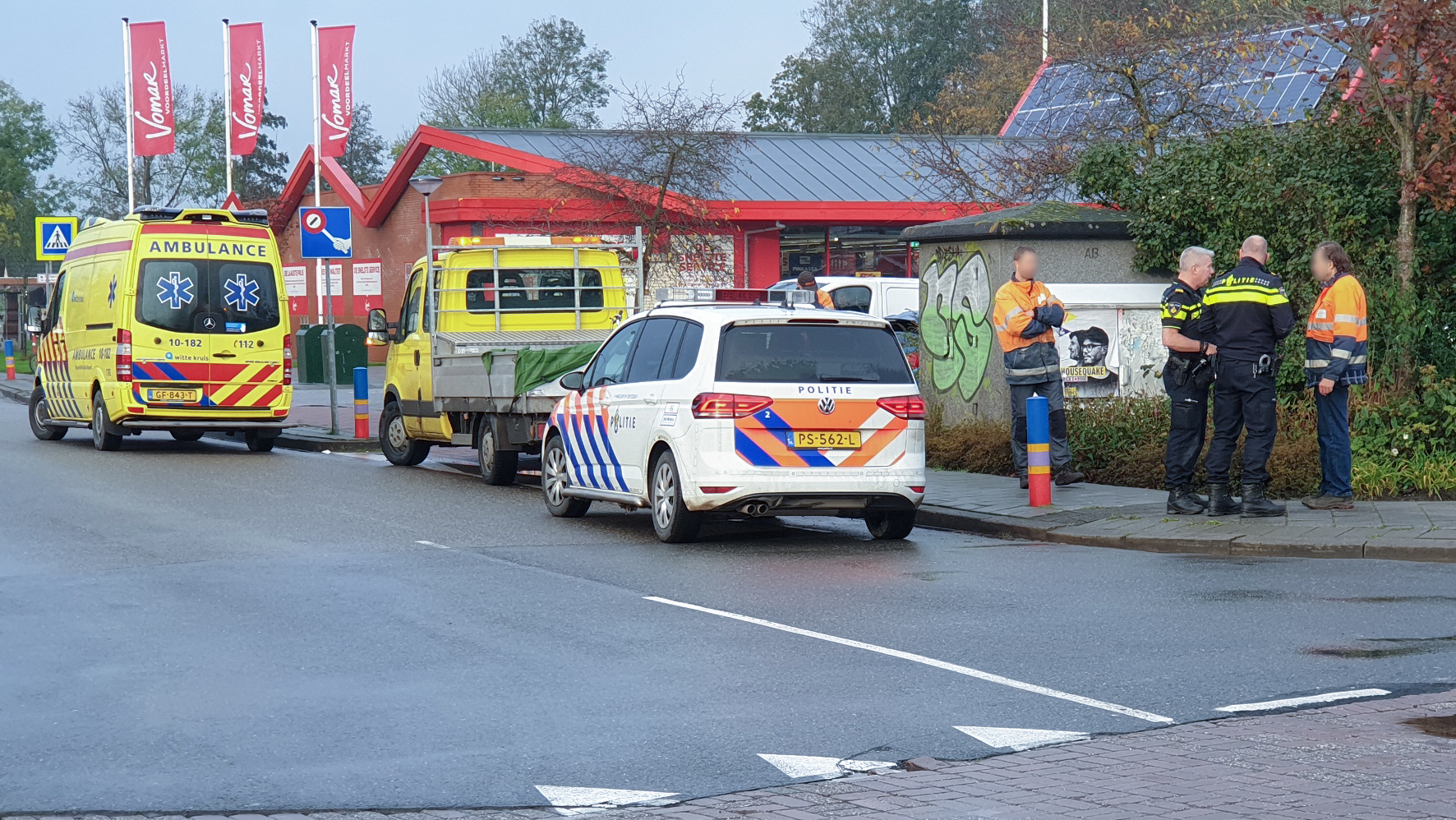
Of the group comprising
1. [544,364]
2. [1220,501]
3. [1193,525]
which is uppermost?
[544,364]

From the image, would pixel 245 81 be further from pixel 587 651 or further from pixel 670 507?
pixel 587 651

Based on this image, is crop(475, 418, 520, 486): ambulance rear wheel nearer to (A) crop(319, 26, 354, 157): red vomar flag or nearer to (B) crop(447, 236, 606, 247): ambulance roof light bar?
(B) crop(447, 236, 606, 247): ambulance roof light bar

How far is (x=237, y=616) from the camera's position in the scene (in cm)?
895

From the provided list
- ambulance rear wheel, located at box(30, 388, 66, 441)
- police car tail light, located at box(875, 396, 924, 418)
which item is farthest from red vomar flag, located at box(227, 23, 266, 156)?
police car tail light, located at box(875, 396, 924, 418)

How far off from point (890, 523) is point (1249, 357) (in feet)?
9.06

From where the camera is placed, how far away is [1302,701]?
267 inches

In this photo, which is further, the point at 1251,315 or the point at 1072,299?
the point at 1072,299

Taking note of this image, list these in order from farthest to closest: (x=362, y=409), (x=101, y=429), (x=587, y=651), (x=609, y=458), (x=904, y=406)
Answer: (x=362, y=409), (x=101, y=429), (x=609, y=458), (x=904, y=406), (x=587, y=651)

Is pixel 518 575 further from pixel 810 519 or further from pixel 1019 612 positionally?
pixel 810 519

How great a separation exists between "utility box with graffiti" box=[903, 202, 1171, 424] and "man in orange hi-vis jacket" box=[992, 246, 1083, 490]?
1.97 meters

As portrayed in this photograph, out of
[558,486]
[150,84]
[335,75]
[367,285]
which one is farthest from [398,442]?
[150,84]

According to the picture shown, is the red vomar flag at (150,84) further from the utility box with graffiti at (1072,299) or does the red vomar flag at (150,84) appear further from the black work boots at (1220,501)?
the black work boots at (1220,501)

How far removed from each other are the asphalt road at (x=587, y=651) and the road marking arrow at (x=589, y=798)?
7cm

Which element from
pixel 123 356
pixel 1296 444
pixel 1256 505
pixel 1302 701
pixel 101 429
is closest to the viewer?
pixel 1302 701
